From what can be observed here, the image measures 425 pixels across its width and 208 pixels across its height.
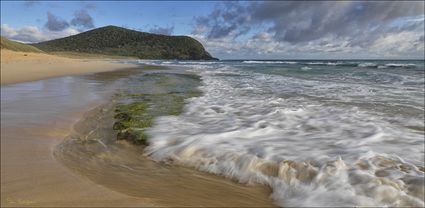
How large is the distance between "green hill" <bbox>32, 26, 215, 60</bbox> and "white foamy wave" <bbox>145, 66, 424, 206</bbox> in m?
109

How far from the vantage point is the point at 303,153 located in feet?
13.6

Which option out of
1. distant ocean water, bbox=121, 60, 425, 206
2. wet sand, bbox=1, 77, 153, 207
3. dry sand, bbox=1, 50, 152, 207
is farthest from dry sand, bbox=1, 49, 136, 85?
distant ocean water, bbox=121, 60, 425, 206

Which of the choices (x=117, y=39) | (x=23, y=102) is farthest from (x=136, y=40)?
(x=23, y=102)

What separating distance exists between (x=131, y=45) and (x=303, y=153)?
129 m

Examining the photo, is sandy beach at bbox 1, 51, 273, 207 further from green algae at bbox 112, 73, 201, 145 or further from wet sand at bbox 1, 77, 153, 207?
green algae at bbox 112, 73, 201, 145

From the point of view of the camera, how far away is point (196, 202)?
9.61 feet

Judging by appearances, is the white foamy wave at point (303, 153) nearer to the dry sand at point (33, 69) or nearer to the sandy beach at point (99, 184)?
the sandy beach at point (99, 184)

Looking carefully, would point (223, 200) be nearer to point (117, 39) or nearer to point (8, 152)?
point (8, 152)

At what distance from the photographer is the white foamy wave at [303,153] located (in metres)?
3.12

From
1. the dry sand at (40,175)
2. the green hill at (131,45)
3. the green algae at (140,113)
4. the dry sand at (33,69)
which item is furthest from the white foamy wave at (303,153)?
the green hill at (131,45)

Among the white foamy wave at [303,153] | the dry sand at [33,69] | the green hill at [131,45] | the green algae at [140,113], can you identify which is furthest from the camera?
the green hill at [131,45]

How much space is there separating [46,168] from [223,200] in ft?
5.53

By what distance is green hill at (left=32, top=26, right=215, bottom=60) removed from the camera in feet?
387

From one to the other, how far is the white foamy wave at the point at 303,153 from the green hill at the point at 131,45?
109 m
